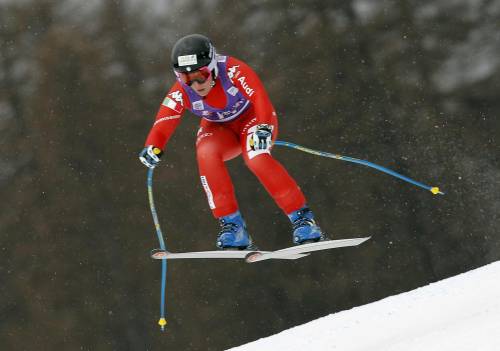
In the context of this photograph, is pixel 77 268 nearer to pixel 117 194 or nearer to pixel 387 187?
pixel 117 194

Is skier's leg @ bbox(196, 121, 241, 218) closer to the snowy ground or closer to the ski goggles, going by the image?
the ski goggles

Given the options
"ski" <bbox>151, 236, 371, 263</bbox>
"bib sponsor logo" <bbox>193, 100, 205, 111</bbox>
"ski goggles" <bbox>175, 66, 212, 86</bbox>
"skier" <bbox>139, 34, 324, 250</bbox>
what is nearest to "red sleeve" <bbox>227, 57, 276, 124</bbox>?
"skier" <bbox>139, 34, 324, 250</bbox>

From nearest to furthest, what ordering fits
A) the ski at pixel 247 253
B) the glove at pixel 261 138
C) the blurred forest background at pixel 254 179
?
the glove at pixel 261 138 < the ski at pixel 247 253 < the blurred forest background at pixel 254 179

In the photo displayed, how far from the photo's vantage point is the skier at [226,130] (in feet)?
18.3

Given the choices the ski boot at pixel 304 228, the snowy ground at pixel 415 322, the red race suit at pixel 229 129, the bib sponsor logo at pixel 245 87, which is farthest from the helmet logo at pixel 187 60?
the snowy ground at pixel 415 322

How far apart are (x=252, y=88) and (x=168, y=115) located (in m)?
0.79

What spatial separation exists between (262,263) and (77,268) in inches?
168

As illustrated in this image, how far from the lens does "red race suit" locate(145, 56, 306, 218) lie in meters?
5.71

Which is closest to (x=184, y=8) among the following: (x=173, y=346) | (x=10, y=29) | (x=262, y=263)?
(x=10, y=29)

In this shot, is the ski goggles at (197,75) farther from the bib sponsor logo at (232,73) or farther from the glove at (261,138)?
the glove at (261,138)

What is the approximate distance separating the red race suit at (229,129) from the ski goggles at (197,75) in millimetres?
188

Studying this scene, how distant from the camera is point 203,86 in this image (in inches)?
224

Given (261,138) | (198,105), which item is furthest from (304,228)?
(198,105)

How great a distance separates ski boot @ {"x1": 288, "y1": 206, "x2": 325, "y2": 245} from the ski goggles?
132 centimetres
